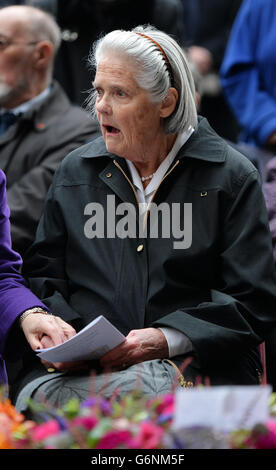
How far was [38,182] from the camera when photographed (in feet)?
14.1

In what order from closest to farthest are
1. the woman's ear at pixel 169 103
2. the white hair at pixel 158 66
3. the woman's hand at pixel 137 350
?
the woman's hand at pixel 137 350, the white hair at pixel 158 66, the woman's ear at pixel 169 103

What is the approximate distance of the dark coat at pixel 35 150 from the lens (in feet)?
13.8

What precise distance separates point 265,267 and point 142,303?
50 centimetres

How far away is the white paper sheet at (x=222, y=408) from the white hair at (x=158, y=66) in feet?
5.76

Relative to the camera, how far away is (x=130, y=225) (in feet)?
11.1

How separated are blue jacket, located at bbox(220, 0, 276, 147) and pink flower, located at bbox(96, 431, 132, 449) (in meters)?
3.49

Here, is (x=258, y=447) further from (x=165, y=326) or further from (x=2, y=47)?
(x=2, y=47)

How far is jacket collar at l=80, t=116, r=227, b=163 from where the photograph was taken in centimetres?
335

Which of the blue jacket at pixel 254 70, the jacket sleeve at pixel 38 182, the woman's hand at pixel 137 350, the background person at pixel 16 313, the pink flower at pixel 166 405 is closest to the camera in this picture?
the pink flower at pixel 166 405

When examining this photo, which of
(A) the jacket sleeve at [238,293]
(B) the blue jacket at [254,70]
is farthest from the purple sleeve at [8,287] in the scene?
(B) the blue jacket at [254,70]

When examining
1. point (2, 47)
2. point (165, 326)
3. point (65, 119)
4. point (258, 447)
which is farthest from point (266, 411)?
point (2, 47)

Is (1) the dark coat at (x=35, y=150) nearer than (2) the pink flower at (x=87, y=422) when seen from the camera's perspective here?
No
